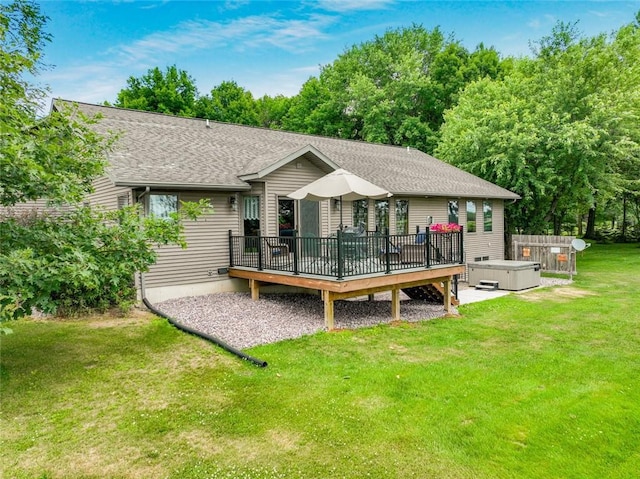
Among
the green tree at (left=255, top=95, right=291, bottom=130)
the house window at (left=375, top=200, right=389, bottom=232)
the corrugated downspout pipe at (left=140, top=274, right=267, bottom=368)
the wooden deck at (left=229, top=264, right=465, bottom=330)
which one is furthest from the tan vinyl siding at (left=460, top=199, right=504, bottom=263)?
the green tree at (left=255, top=95, right=291, bottom=130)

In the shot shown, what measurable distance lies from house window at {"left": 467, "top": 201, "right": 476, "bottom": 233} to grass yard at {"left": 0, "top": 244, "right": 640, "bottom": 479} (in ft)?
29.7

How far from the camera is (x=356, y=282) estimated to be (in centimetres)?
807

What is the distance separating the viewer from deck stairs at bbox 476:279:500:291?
523 inches

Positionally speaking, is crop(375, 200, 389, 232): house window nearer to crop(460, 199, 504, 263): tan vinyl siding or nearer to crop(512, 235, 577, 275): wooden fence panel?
crop(460, 199, 504, 263): tan vinyl siding

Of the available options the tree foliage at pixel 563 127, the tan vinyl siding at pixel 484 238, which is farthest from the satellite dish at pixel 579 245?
the tan vinyl siding at pixel 484 238

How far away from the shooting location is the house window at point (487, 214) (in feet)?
57.5

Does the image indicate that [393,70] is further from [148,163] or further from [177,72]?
[148,163]

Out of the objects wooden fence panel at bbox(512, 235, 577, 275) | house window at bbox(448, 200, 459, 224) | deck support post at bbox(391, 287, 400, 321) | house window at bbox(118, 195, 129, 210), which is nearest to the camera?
deck support post at bbox(391, 287, 400, 321)

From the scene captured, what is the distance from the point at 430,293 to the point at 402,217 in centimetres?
455

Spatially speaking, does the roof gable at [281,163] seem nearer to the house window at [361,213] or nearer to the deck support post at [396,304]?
the house window at [361,213]

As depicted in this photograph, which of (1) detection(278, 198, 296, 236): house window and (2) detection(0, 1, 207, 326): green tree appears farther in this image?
(1) detection(278, 198, 296, 236): house window

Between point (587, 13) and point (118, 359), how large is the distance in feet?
75.2

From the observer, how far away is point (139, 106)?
28938 mm

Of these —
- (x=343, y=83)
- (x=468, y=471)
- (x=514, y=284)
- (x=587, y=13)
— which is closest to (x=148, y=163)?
(x=468, y=471)
